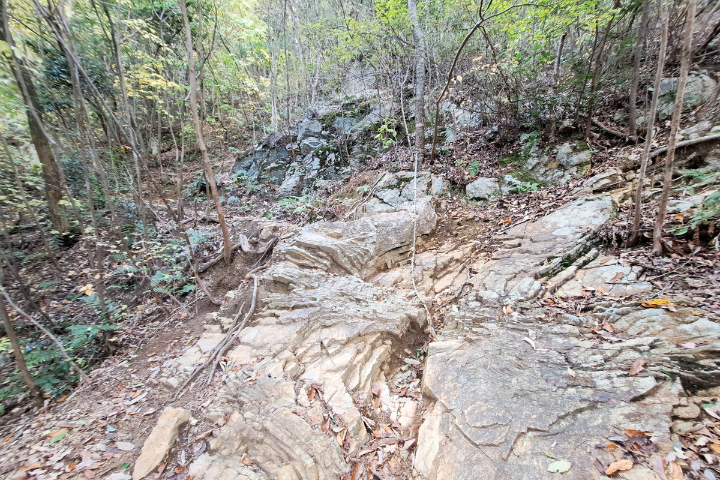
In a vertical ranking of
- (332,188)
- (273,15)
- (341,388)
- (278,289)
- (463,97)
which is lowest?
(341,388)

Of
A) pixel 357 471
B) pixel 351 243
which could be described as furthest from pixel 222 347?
pixel 351 243

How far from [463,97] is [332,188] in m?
5.59

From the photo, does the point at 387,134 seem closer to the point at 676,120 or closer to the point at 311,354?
the point at 676,120

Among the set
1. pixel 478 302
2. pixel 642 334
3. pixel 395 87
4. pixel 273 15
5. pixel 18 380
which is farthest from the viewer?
pixel 273 15

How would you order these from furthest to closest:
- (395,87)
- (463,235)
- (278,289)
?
(395,87), (463,235), (278,289)

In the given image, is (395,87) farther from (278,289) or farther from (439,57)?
(278,289)

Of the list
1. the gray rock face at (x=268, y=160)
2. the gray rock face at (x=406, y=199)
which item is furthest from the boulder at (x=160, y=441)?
the gray rock face at (x=268, y=160)

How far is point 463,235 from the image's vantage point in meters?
6.26

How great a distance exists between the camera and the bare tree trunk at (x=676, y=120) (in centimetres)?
307

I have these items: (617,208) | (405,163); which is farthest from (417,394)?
(405,163)

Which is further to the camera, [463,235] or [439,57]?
[439,57]

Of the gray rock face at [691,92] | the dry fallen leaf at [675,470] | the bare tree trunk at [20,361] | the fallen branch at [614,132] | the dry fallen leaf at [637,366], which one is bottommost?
the dry fallen leaf at [675,470]

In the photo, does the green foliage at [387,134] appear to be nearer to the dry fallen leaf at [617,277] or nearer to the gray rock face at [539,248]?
the gray rock face at [539,248]

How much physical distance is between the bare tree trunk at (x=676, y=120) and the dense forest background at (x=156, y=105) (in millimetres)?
465
